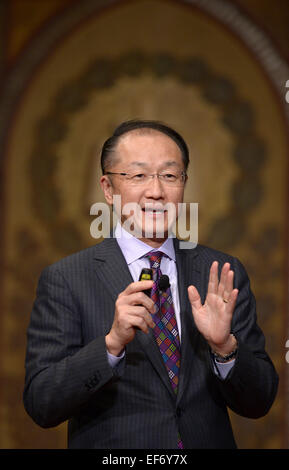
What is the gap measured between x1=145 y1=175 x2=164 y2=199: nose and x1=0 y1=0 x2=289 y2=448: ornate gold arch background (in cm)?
174

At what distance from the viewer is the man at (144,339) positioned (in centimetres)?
148

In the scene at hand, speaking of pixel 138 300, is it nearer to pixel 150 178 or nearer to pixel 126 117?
pixel 150 178

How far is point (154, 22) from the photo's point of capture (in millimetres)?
3443

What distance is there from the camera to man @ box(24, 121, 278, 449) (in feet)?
4.86

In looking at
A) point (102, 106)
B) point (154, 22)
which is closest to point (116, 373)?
point (102, 106)

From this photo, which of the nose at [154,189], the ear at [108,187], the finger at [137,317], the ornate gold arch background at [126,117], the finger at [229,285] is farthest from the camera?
the ornate gold arch background at [126,117]

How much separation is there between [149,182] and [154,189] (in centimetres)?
3

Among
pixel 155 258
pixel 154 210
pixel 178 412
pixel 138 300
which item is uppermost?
pixel 154 210

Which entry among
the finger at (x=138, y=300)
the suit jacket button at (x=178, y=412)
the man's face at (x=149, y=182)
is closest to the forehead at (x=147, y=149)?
the man's face at (x=149, y=182)

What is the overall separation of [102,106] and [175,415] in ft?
7.54

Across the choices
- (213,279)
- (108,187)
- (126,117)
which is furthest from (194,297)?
(126,117)

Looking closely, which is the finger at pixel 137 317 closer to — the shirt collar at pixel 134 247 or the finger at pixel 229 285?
the finger at pixel 229 285

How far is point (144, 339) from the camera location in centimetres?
156

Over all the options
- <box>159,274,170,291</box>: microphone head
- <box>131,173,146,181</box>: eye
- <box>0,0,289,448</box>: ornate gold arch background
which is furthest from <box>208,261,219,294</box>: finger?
<box>0,0,289,448</box>: ornate gold arch background
